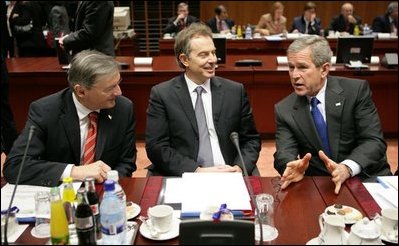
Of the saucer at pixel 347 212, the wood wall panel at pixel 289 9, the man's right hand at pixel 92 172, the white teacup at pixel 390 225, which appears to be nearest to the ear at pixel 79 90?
the man's right hand at pixel 92 172

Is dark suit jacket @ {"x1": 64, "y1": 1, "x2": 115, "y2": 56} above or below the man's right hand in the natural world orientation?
above

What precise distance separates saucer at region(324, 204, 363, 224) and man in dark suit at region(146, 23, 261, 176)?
0.86m

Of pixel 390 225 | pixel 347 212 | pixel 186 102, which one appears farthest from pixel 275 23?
pixel 390 225

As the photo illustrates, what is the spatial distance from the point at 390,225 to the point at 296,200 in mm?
359

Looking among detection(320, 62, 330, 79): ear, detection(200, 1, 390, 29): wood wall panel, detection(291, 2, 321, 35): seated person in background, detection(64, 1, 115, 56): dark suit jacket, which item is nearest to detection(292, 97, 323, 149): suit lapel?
detection(320, 62, 330, 79): ear

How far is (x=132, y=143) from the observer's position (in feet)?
6.98

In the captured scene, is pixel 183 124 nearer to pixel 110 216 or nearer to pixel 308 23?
pixel 110 216

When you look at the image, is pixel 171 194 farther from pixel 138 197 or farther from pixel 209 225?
pixel 209 225

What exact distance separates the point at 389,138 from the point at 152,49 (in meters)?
6.31

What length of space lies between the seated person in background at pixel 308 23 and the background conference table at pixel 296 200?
6090mm

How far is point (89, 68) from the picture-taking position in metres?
1.90

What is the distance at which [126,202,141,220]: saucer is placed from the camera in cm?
144

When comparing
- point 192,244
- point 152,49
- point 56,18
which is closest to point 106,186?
point 192,244

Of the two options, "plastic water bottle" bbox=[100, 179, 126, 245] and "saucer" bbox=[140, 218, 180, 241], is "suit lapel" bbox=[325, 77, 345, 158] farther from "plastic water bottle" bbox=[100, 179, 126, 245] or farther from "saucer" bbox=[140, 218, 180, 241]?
"plastic water bottle" bbox=[100, 179, 126, 245]
